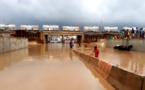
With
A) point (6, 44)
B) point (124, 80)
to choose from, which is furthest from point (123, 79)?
point (6, 44)

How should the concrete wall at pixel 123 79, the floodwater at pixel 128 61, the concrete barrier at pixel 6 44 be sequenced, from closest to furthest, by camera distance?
the concrete wall at pixel 123 79 → the floodwater at pixel 128 61 → the concrete barrier at pixel 6 44

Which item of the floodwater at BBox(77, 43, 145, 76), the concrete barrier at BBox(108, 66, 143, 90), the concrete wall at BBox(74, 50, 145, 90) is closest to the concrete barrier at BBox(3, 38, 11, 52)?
the floodwater at BBox(77, 43, 145, 76)

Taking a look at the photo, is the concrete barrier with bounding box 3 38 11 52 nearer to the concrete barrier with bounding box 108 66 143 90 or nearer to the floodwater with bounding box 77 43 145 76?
the floodwater with bounding box 77 43 145 76

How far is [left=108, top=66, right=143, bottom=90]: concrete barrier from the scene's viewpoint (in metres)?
5.46

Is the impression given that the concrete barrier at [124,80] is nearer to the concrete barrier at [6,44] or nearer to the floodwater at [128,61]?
the floodwater at [128,61]

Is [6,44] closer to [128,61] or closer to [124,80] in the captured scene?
[128,61]

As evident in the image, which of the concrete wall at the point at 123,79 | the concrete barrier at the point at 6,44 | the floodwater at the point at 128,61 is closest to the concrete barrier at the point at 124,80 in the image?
the concrete wall at the point at 123,79

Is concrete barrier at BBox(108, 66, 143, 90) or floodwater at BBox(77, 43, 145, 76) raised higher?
concrete barrier at BBox(108, 66, 143, 90)

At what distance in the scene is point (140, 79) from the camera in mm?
5340

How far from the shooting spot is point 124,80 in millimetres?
6254

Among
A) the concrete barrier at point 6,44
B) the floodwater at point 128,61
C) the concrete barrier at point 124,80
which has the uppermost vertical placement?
the concrete barrier at point 6,44

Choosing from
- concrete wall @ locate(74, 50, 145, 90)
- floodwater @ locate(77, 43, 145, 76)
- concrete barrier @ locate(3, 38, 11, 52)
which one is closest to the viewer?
concrete wall @ locate(74, 50, 145, 90)

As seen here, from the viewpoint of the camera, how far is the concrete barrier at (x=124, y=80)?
215 inches

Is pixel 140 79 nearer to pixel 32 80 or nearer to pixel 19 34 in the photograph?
pixel 32 80
